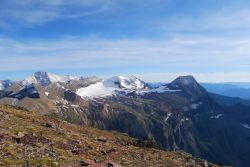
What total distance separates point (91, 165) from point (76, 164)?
5.22ft

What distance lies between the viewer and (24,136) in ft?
160

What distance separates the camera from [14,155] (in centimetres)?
3841

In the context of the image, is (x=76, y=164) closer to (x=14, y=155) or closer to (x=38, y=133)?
(x=14, y=155)

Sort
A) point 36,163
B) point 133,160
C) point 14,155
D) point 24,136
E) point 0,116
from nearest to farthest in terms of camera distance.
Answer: point 36,163
point 14,155
point 24,136
point 133,160
point 0,116

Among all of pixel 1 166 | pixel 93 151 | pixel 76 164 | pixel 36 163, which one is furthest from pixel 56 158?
pixel 93 151

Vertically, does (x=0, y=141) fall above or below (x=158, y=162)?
above

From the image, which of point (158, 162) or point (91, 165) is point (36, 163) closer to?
point (91, 165)

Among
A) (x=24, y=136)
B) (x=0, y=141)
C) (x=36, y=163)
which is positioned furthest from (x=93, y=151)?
(x=36, y=163)

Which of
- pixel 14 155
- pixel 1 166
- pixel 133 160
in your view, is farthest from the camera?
pixel 133 160

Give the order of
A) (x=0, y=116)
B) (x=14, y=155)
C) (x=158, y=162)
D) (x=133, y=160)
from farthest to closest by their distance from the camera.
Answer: (x=0, y=116)
(x=158, y=162)
(x=133, y=160)
(x=14, y=155)

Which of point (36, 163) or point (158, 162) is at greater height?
point (36, 163)

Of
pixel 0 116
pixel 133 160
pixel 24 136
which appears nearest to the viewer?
pixel 24 136

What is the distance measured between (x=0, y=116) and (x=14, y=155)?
26.0 metres

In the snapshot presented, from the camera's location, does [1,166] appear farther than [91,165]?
No
